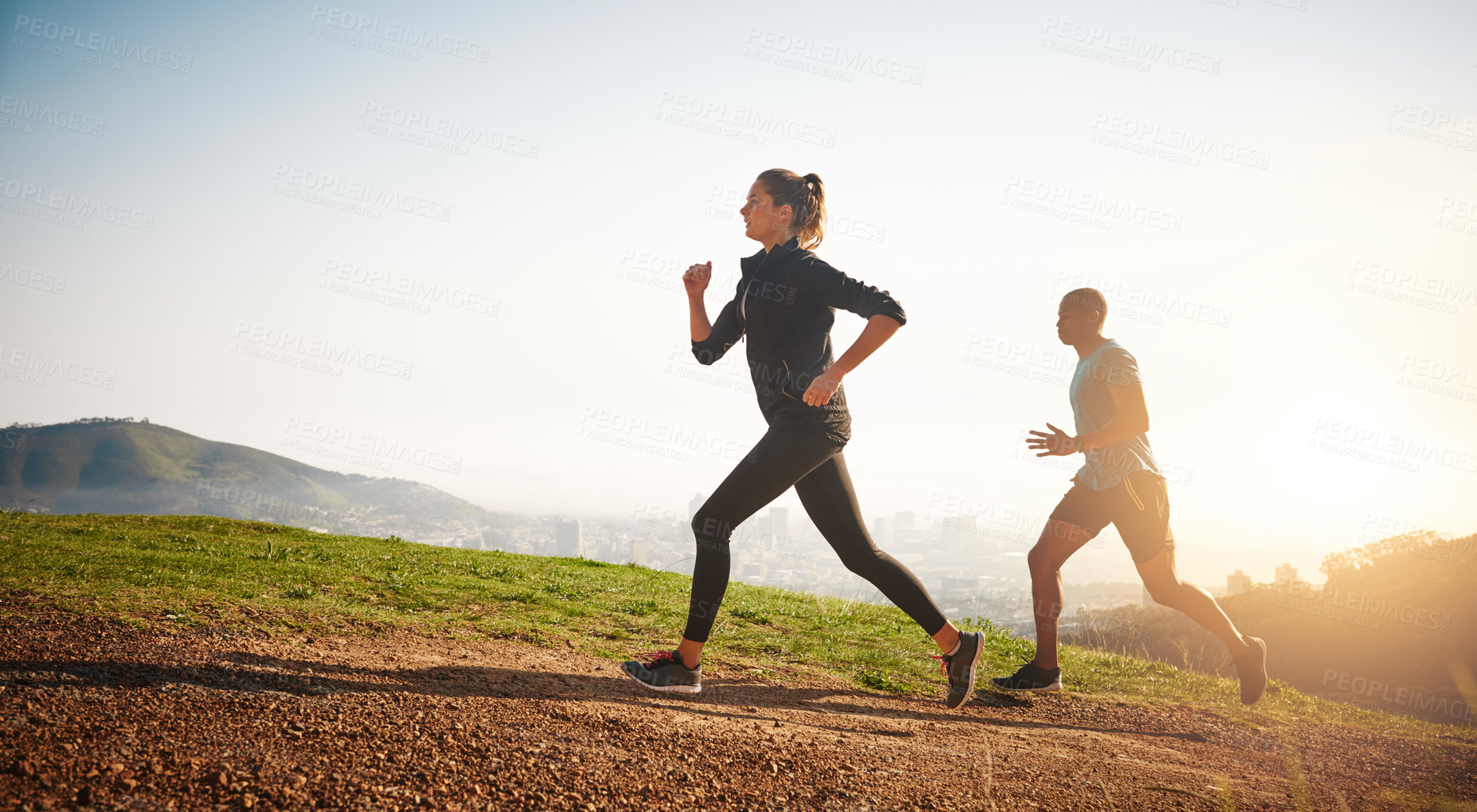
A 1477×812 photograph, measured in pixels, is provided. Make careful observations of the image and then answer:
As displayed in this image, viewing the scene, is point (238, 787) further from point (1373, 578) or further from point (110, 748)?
point (1373, 578)

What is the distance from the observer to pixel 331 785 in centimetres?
207

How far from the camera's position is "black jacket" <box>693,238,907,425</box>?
3.81m

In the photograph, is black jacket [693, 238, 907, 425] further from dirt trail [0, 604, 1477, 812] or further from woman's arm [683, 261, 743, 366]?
dirt trail [0, 604, 1477, 812]

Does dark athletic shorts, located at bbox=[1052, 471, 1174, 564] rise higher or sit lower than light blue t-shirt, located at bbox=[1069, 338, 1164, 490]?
lower

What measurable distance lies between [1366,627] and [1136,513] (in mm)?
13458

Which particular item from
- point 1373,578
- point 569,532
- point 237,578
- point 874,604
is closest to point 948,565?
point 1373,578

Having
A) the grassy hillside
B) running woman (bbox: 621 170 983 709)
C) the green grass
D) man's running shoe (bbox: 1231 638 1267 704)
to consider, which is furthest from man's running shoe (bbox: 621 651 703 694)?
the grassy hillside

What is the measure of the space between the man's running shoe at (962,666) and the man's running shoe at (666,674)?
4.95ft

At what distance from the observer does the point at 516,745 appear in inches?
100

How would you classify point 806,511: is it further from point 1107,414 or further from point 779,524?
point 779,524

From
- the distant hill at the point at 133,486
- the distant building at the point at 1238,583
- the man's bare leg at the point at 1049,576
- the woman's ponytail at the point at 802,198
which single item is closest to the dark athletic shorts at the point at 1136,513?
the man's bare leg at the point at 1049,576

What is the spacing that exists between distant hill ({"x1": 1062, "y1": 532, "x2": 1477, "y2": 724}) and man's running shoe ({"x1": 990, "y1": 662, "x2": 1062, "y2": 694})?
638cm

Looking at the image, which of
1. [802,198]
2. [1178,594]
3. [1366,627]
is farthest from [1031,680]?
[1366,627]

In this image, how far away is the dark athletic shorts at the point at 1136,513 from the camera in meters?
4.82
